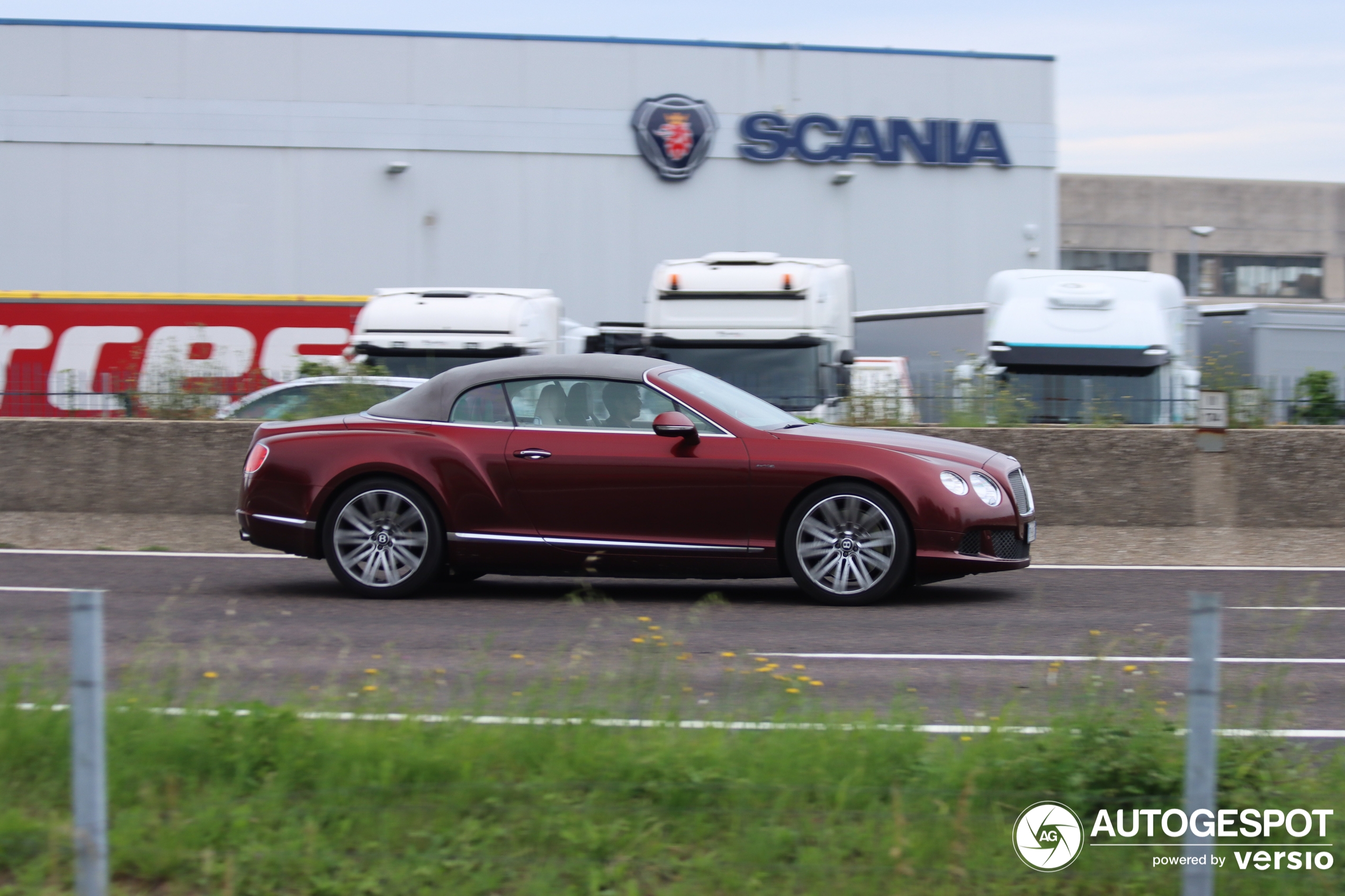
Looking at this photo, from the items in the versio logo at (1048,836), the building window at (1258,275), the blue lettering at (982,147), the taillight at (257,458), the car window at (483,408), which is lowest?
the versio logo at (1048,836)

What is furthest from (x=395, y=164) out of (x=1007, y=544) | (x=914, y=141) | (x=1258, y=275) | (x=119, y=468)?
(x=1258, y=275)

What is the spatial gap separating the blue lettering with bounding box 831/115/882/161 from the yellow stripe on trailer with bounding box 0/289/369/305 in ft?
46.3

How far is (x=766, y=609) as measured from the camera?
8703mm

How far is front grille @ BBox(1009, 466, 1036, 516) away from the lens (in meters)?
8.85

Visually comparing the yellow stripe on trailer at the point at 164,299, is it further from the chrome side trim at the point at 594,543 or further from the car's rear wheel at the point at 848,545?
the car's rear wheel at the point at 848,545

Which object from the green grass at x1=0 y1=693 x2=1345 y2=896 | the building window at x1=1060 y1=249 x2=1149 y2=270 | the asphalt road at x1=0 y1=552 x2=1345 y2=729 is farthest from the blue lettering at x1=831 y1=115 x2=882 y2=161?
the green grass at x1=0 y1=693 x2=1345 y2=896

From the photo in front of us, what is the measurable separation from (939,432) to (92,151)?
2356 cm

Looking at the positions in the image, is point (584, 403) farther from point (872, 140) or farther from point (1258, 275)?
Answer: point (1258, 275)

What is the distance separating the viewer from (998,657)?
23.5 feet

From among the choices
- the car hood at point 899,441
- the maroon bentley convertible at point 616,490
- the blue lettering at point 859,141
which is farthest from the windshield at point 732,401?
the blue lettering at point 859,141

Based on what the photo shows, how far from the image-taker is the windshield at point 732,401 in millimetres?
9008

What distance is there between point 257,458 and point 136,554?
3.12 metres

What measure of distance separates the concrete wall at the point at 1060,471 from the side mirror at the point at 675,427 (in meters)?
4.72

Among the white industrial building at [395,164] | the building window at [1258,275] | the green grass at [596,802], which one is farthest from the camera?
the building window at [1258,275]
